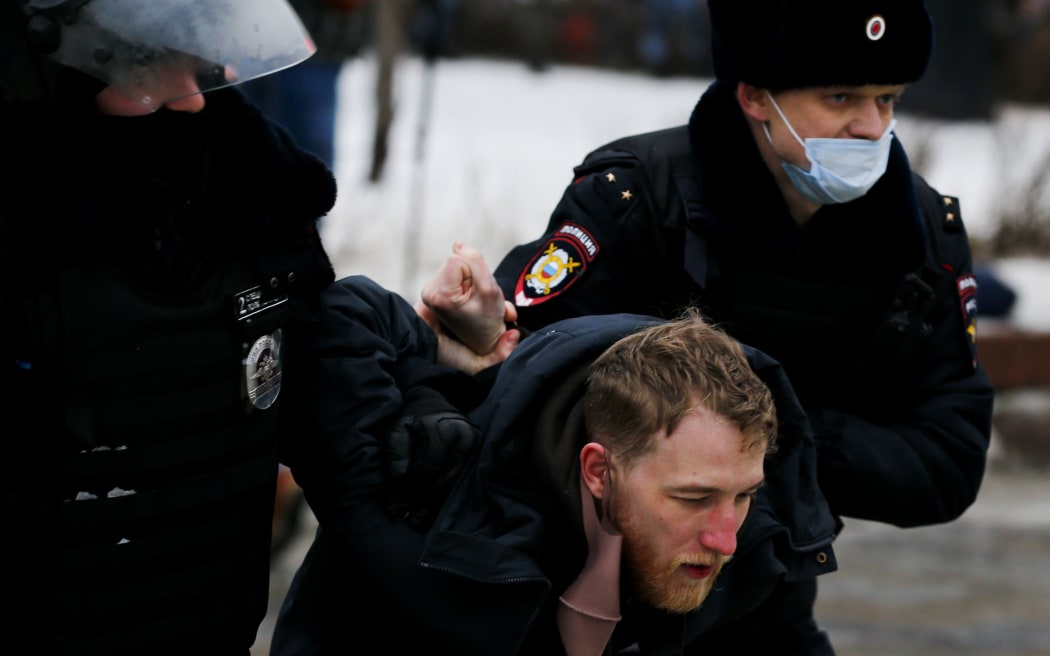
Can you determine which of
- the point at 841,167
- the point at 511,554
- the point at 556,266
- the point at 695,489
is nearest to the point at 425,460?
the point at 511,554

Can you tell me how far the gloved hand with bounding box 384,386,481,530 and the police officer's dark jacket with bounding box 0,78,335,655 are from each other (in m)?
0.20

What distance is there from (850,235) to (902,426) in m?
0.38

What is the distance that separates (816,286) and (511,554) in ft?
3.49

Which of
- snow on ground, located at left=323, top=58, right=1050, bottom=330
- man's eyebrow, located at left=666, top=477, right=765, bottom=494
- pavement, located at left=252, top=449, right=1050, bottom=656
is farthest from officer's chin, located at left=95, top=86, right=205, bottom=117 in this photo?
snow on ground, located at left=323, top=58, right=1050, bottom=330

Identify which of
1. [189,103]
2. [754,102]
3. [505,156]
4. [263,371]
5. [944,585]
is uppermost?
[189,103]

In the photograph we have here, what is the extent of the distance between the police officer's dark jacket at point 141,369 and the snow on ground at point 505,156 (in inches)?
197

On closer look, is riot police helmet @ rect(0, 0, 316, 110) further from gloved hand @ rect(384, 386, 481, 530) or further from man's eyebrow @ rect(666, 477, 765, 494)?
man's eyebrow @ rect(666, 477, 765, 494)

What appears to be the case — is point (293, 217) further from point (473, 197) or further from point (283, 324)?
point (473, 197)

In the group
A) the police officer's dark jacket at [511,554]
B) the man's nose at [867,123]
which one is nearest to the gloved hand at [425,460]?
the police officer's dark jacket at [511,554]

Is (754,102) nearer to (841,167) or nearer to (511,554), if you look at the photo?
(841,167)

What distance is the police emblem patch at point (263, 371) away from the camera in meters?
2.34

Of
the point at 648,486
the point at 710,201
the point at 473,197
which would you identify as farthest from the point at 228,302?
the point at 473,197

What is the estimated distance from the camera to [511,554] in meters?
2.24

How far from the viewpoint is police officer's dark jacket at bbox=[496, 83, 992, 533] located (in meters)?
3.02
